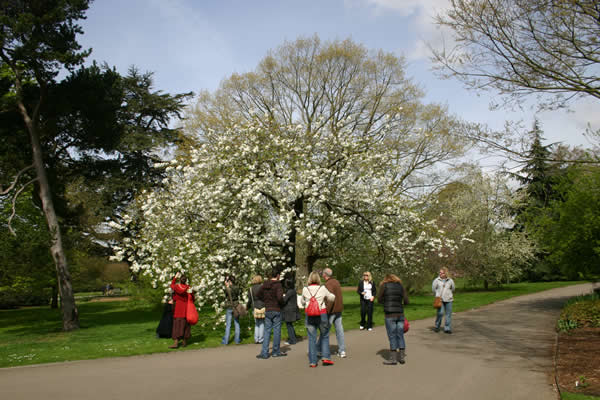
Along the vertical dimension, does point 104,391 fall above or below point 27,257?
below

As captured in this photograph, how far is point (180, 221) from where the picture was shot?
12.7m

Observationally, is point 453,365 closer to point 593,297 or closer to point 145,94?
point 593,297

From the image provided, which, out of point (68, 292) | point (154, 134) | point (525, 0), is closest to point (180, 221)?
point (68, 292)

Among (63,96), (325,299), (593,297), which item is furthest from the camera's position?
(63,96)

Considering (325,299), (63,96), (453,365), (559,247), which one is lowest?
(453,365)

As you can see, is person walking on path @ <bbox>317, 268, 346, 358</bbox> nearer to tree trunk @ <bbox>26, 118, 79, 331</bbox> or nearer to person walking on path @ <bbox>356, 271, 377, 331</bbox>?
person walking on path @ <bbox>356, 271, 377, 331</bbox>

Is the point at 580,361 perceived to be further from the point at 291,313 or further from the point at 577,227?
the point at 577,227

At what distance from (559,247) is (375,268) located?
754cm

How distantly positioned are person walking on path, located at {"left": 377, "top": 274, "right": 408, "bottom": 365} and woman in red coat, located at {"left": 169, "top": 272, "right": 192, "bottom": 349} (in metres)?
4.84

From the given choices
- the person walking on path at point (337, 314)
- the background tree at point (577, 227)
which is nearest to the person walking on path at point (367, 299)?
the person walking on path at point (337, 314)

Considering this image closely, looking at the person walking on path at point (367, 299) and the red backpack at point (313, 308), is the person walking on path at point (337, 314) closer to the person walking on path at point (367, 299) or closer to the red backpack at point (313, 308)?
the red backpack at point (313, 308)

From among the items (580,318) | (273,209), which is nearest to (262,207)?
(273,209)

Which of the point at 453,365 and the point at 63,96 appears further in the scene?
the point at 63,96

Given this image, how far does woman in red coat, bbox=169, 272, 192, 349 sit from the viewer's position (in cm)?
1025
